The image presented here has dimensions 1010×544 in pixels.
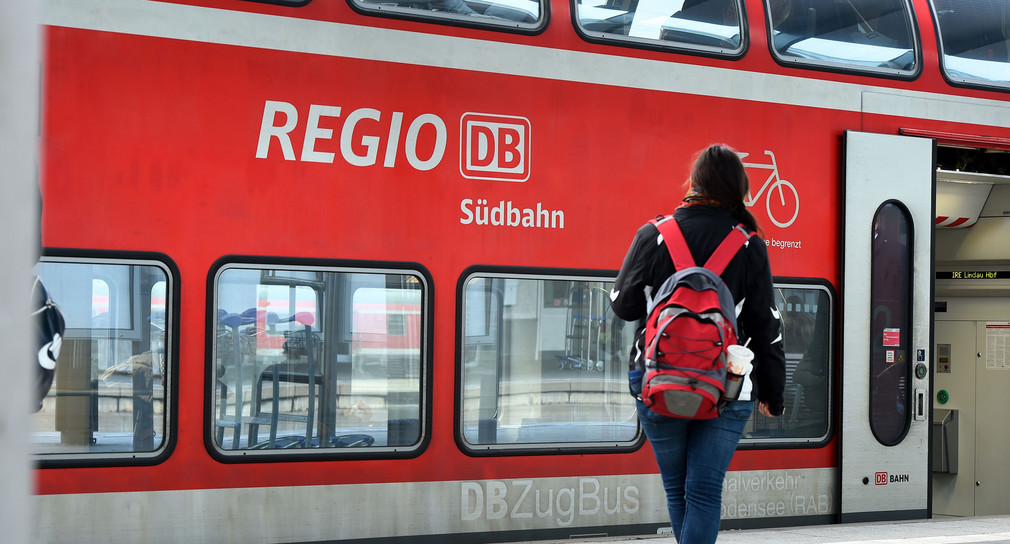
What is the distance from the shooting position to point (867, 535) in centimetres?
505

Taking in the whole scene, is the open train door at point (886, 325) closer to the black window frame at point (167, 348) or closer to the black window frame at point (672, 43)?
the black window frame at point (672, 43)

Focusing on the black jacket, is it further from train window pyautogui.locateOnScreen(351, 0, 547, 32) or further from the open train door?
the open train door

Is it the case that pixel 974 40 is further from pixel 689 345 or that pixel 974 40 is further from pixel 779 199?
pixel 689 345

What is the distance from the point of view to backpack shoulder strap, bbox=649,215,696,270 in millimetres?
3287

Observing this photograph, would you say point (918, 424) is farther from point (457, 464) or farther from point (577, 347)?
point (457, 464)

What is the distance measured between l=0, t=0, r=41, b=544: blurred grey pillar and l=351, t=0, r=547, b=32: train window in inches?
145

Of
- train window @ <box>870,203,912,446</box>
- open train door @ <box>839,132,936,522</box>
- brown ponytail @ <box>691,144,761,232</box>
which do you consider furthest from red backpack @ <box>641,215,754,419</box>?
train window @ <box>870,203,912,446</box>

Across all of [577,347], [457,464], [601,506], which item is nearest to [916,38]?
[577,347]

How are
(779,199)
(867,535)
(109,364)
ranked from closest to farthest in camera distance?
(109,364), (867,535), (779,199)

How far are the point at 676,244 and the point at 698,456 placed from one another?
0.67m

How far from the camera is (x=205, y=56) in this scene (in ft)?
14.2

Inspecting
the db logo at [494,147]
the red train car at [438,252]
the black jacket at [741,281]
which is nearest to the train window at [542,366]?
the red train car at [438,252]

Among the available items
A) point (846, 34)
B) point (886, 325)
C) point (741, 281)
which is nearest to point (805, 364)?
point (886, 325)

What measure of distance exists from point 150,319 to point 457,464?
4.87 feet
